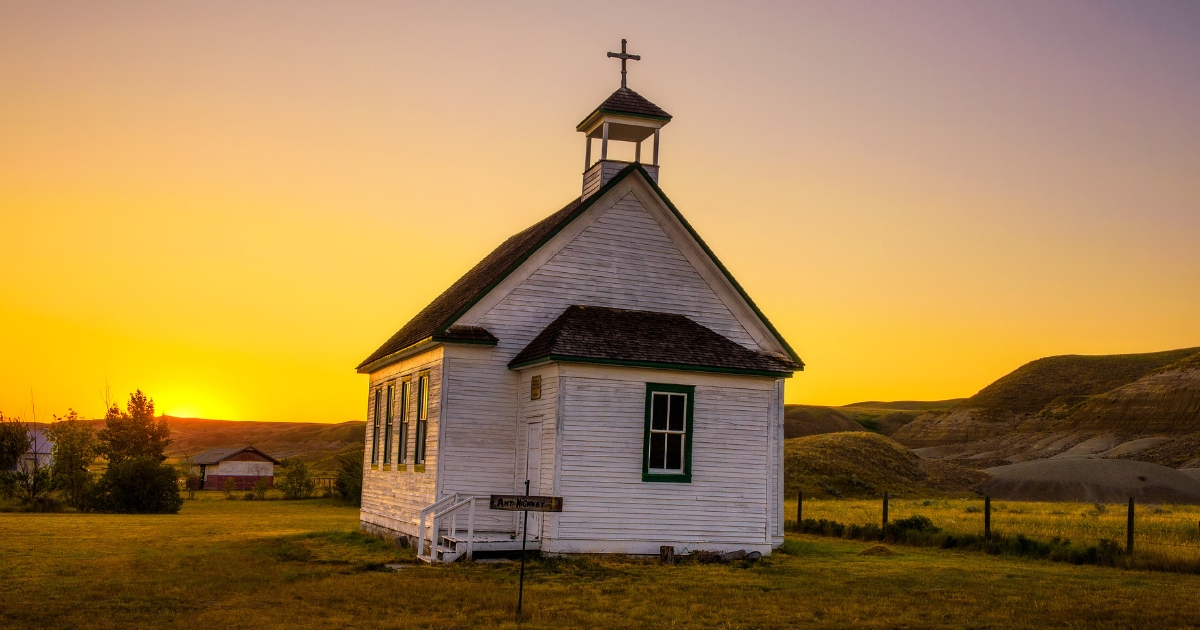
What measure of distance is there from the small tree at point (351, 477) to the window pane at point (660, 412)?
1132 inches

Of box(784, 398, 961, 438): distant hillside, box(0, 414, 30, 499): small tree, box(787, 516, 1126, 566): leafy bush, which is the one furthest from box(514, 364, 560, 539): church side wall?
box(784, 398, 961, 438): distant hillside

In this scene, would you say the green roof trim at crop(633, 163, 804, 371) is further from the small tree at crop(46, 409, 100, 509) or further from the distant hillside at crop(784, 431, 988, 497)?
the distant hillside at crop(784, 431, 988, 497)

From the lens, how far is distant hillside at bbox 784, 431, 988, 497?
6022cm

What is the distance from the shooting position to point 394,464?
81.3ft

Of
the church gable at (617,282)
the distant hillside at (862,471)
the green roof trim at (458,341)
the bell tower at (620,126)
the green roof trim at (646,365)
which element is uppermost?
the bell tower at (620,126)

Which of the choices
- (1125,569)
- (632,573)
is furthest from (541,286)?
(1125,569)

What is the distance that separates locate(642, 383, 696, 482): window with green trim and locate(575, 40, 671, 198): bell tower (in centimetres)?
507

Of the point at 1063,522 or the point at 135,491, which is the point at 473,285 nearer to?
the point at 1063,522

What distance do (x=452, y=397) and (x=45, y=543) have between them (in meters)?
10.2

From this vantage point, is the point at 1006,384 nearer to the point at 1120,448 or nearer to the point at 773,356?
the point at 1120,448

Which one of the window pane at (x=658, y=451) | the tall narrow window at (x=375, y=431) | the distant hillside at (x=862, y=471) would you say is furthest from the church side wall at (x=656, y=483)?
the distant hillside at (x=862, y=471)

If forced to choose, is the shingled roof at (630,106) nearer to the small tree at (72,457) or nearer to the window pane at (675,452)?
the window pane at (675,452)

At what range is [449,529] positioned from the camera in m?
20.6

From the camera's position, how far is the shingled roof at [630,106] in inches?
930
